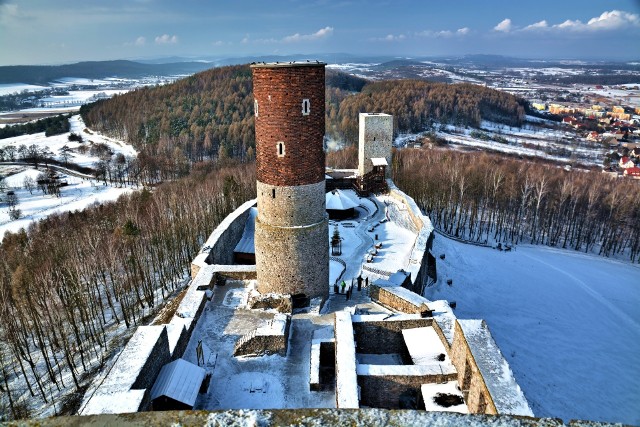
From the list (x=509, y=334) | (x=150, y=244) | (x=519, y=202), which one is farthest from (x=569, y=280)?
(x=150, y=244)

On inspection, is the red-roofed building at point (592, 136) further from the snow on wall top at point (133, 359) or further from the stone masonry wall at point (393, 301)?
the snow on wall top at point (133, 359)

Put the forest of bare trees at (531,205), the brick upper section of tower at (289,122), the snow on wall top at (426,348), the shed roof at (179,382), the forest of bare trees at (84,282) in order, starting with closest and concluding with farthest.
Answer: the shed roof at (179,382), the snow on wall top at (426,348), the brick upper section of tower at (289,122), the forest of bare trees at (84,282), the forest of bare trees at (531,205)

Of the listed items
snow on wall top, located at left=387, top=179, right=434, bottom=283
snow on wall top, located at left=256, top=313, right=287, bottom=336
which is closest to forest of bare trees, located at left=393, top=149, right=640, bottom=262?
snow on wall top, located at left=387, top=179, right=434, bottom=283

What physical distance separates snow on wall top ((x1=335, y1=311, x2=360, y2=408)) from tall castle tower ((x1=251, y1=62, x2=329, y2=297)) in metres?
2.99

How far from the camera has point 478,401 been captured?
10.5 metres

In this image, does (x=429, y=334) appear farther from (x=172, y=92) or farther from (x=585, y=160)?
(x=172, y=92)

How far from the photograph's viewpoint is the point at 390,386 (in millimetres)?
12656

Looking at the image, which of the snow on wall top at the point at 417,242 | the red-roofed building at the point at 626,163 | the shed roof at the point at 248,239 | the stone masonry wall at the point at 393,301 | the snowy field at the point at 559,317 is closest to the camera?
the stone masonry wall at the point at 393,301

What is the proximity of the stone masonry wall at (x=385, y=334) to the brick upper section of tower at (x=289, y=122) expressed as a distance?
222 inches

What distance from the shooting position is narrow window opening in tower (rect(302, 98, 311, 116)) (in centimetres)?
1482

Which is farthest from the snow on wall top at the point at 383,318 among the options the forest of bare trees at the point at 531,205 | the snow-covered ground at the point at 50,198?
the snow-covered ground at the point at 50,198

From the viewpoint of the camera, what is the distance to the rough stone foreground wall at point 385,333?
14844mm

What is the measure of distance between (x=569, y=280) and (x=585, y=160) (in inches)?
1867

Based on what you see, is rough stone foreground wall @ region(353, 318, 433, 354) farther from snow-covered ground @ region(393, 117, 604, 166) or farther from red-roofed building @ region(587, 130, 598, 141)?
red-roofed building @ region(587, 130, 598, 141)
